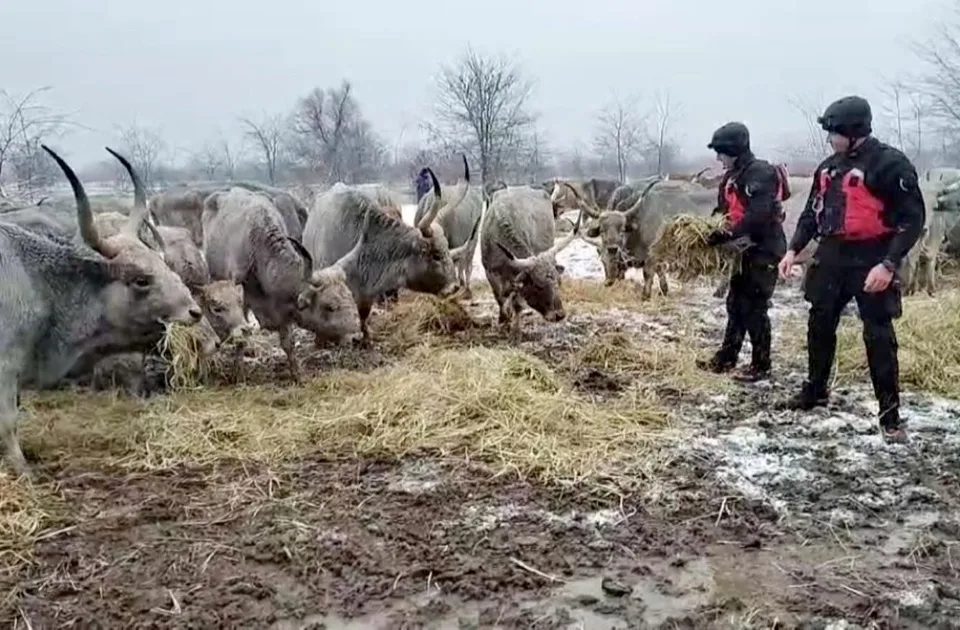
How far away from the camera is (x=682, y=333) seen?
8742mm

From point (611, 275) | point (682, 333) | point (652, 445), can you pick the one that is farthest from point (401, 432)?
point (611, 275)

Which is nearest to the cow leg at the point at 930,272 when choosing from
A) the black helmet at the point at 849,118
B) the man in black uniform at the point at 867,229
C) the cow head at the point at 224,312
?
the man in black uniform at the point at 867,229

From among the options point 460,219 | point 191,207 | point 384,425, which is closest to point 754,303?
point 384,425

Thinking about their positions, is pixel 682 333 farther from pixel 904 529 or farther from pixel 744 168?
pixel 904 529

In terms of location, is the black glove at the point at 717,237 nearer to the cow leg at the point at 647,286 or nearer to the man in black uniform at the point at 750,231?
the man in black uniform at the point at 750,231

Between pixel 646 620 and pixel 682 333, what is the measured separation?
562cm

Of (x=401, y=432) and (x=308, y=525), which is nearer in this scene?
(x=308, y=525)

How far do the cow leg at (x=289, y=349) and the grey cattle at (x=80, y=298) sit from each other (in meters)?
1.57

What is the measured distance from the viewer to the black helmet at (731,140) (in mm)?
6496

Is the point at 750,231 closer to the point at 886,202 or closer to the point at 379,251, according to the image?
the point at 886,202

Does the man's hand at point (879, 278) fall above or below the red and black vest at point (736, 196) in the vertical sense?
below

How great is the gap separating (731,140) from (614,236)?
5048mm

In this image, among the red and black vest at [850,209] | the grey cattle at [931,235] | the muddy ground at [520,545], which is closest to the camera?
the muddy ground at [520,545]

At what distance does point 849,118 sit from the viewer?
5102mm
